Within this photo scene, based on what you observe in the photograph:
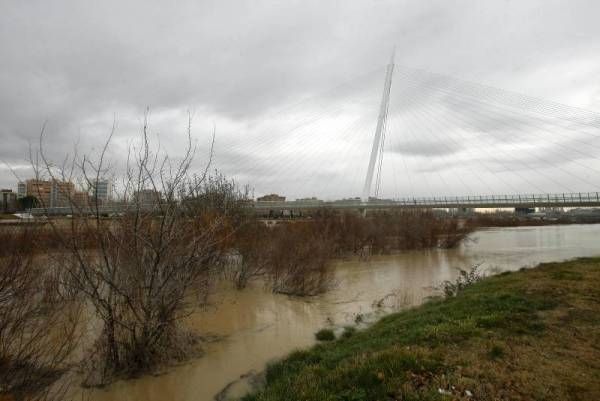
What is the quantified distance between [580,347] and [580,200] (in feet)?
130

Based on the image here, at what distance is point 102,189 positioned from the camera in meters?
6.14

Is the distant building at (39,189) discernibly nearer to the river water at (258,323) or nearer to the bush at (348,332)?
the river water at (258,323)

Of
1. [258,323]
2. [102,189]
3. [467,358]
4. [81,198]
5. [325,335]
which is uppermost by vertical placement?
[102,189]

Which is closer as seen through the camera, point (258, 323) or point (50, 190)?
point (50, 190)

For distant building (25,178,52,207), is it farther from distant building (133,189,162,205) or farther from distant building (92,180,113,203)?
distant building (133,189,162,205)

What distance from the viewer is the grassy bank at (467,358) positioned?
415cm

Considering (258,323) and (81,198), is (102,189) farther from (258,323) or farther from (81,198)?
(258,323)

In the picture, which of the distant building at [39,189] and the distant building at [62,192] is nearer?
the distant building at [39,189]

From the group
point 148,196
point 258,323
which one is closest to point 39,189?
point 148,196

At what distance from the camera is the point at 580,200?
37.4 metres

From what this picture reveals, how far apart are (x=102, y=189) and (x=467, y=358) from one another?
18.8 ft

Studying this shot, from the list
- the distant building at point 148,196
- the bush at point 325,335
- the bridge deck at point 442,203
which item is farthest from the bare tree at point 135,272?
the bridge deck at point 442,203

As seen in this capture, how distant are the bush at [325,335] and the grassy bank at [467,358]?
721 mm

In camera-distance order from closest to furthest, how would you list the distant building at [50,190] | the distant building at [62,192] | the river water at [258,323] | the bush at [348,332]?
the distant building at [50,190] < the distant building at [62,192] < the river water at [258,323] < the bush at [348,332]
